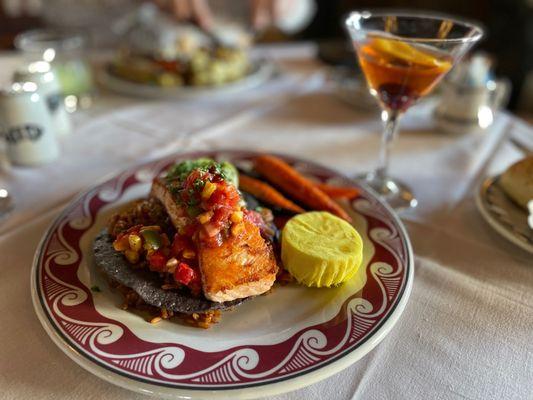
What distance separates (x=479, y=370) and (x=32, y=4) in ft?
15.0

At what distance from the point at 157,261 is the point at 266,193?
560 millimetres

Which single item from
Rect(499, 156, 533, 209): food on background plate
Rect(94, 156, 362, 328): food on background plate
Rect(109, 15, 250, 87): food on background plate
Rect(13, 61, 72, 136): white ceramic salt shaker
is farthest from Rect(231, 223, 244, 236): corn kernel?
Rect(109, 15, 250, 87): food on background plate

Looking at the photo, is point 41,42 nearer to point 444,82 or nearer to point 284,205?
point 284,205

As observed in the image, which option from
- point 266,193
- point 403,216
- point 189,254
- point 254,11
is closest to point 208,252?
point 189,254

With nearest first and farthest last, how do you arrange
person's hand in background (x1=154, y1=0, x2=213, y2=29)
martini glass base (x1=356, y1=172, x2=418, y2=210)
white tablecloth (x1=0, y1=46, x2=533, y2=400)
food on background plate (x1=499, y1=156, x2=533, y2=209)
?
white tablecloth (x1=0, y1=46, x2=533, y2=400) < food on background plate (x1=499, y1=156, x2=533, y2=209) < martini glass base (x1=356, y1=172, x2=418, y2=210) < person's hand in background (x1=154, y1=0, x2=213, y2=29)

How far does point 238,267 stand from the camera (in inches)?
45.9

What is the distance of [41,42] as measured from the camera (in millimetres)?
2523

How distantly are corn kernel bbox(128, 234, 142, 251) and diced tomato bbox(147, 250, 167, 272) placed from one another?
5 cm

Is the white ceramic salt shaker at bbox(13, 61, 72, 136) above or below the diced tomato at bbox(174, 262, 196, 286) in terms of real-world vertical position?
above

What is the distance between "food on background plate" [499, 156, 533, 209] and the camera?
1554 mm

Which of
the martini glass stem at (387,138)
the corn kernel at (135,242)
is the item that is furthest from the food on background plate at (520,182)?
the corn kernel at (135,242)

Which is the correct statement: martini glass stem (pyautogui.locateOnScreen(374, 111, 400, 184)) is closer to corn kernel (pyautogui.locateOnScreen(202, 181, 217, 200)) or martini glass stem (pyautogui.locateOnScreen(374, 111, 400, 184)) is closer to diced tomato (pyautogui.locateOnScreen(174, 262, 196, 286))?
corn kernel (pyautogui.locateOnScreen(202, 181, 217, 200))

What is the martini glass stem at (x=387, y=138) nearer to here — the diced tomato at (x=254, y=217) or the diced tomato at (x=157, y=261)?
the diced tomato at (x=254, y=217)

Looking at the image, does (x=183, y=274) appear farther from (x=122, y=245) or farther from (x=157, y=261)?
(x=122, y=245)
